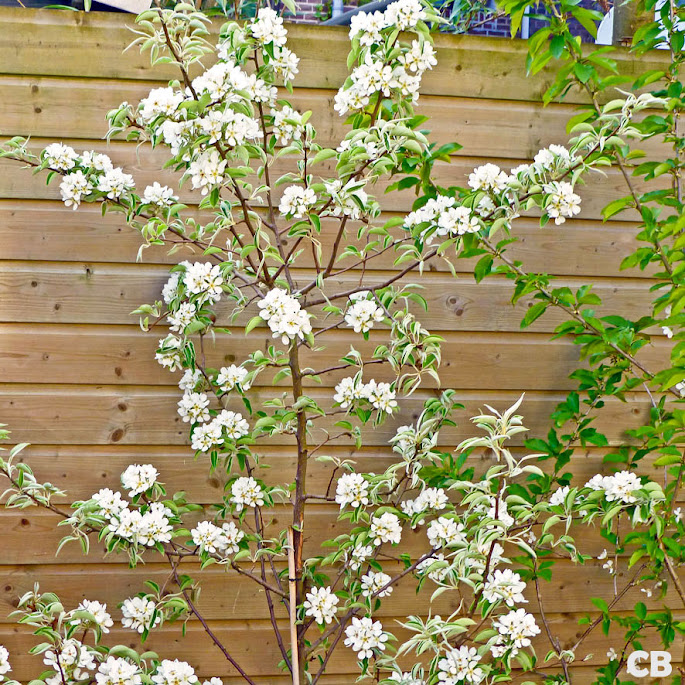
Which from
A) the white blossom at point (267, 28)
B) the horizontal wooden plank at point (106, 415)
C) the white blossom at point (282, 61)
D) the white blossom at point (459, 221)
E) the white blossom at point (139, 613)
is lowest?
the white blossom at point (139, 613)

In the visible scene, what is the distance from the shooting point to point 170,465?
1.70 meters

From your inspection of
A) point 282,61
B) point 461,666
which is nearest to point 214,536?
point 461,666

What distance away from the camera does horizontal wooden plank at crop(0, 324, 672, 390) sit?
5.42ft

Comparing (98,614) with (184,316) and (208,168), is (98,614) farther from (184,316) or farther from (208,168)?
(208,168)

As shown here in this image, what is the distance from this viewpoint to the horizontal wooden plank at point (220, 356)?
165 cm

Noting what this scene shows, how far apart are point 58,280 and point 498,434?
106 cm

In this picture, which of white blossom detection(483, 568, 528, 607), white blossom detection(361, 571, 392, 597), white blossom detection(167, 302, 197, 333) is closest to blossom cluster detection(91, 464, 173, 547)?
white blossom detection(167, 302, 197, 333)

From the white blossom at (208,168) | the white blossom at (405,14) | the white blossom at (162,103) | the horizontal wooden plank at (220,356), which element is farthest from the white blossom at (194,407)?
the white blossom at (405,14)

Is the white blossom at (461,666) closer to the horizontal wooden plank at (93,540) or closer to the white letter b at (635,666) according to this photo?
the horizontal wooden plank at (93,540)

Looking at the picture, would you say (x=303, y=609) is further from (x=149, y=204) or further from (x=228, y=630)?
(x=149, y=204)

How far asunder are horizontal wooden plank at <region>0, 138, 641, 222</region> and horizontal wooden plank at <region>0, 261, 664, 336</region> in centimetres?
17

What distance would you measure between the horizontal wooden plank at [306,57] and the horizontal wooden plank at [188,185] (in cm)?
16

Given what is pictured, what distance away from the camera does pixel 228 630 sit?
5.66 feet

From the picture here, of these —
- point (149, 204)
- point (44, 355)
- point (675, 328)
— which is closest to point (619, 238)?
point (675, 328)
